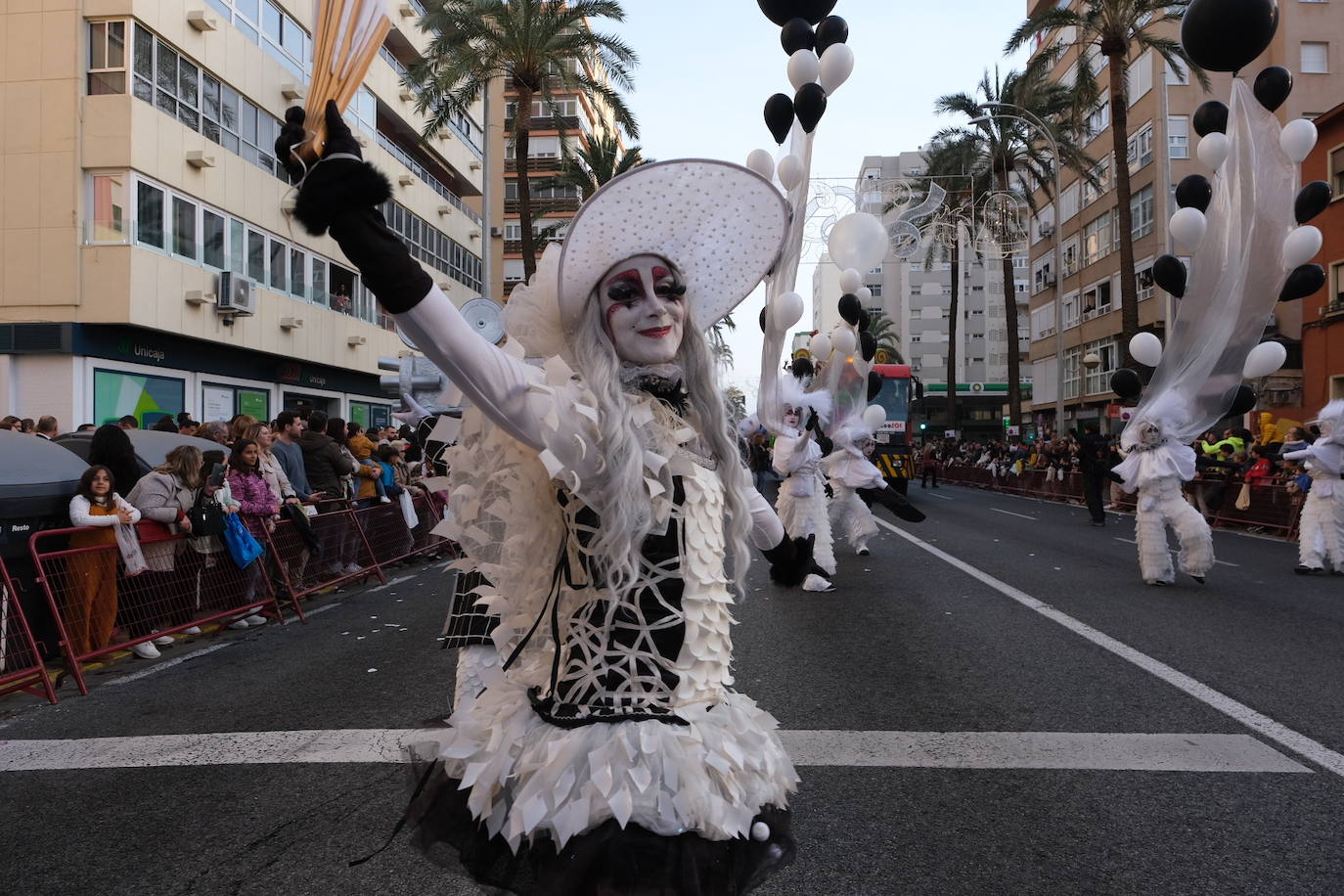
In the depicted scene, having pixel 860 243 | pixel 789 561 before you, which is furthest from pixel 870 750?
pixel 860 243

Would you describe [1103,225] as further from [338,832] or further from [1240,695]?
[338,832]

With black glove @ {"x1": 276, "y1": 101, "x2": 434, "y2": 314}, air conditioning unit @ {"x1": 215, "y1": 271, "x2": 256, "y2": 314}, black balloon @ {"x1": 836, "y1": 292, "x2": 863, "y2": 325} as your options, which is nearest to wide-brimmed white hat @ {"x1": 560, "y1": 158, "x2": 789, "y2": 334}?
black glove @ {"x1": 276, "y1": 101, "x2": 434, "y2": 314}

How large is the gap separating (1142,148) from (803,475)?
117ft

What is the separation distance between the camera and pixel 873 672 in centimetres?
584

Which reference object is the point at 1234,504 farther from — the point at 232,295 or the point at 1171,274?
the point at 232,295

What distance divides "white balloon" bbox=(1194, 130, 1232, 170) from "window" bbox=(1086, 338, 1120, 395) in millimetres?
37443

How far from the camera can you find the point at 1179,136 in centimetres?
3716

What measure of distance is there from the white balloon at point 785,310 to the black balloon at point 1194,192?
4802 millimetres

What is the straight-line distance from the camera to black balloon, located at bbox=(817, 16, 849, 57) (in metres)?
4.75

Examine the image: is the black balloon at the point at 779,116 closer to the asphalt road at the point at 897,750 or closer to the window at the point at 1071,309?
Result: the asphalt road at the point at 897,750

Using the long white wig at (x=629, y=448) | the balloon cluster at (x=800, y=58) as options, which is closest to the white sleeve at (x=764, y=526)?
the long white wig at (x=629, y=448)

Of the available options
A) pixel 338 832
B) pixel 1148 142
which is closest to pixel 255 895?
pixel 338 832

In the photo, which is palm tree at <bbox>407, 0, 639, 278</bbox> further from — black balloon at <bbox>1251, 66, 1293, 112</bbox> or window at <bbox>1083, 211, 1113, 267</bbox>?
window at <bbox>1083, 211, 1113, 267</bbox>

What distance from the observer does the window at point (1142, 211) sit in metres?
37.9
